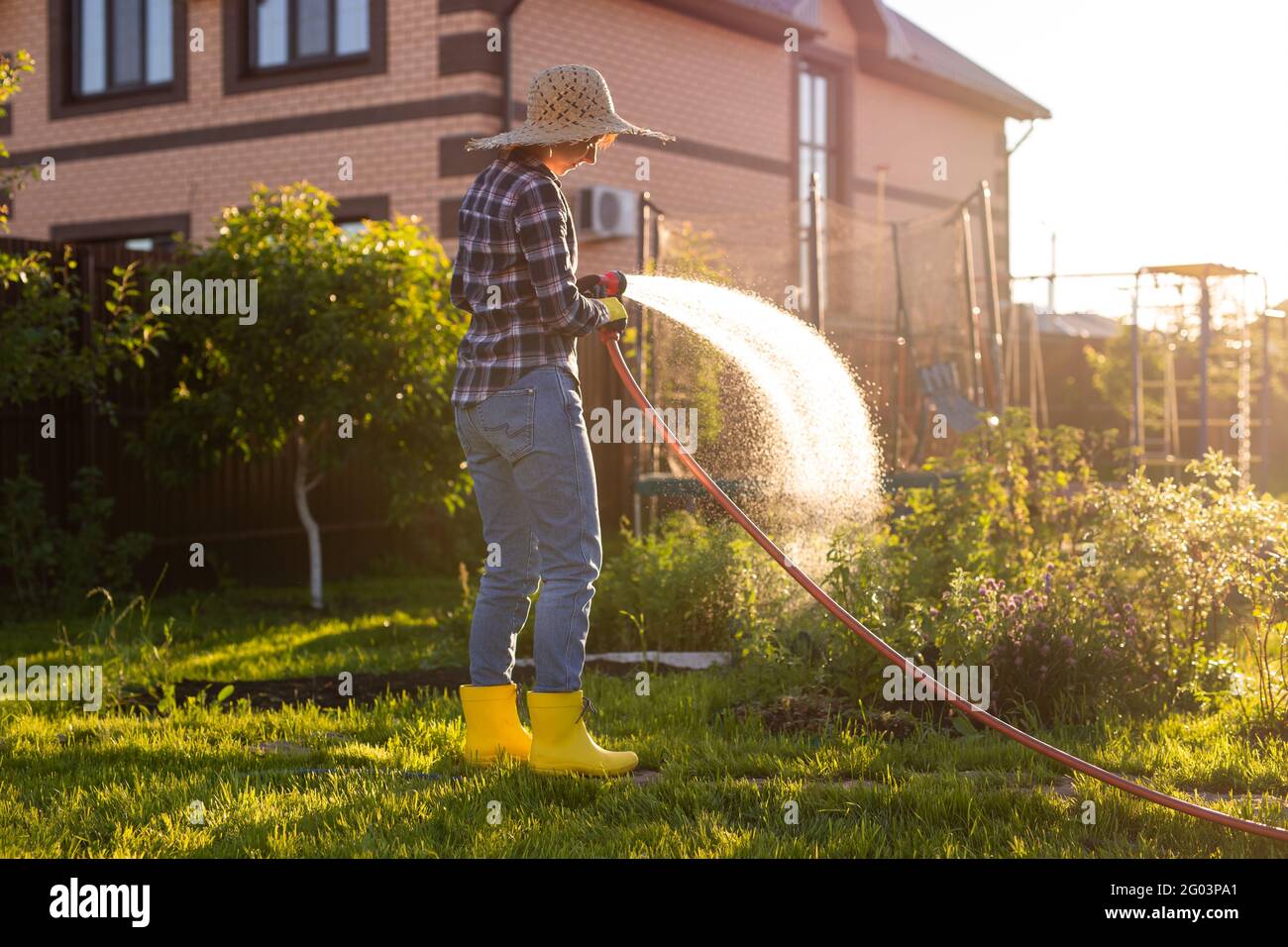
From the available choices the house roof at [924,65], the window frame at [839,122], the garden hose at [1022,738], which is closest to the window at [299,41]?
the window frame at [839,122]

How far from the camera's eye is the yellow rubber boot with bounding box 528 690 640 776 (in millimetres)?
4629

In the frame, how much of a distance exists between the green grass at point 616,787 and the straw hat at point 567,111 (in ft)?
6.64

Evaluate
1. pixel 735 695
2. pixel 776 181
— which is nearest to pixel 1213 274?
pixel 776 181

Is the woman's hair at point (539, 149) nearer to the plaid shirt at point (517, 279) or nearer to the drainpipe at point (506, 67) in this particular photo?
the plaid shirt at point (517, 279)

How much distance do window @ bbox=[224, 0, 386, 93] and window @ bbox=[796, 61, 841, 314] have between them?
5955mm

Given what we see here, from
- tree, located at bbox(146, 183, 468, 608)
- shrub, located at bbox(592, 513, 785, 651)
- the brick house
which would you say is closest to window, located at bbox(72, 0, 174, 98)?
the brick house

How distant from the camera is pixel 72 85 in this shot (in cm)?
1595

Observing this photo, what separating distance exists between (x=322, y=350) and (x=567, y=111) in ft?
15.5

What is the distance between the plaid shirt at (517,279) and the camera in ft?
14.8

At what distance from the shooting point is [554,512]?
15.1 ft

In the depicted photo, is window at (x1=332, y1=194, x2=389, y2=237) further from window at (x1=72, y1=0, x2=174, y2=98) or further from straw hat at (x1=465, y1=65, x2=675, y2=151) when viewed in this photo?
straw hat at (x1=465, y1=65, x2=675, y2=151)

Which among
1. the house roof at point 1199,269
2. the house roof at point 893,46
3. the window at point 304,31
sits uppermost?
the house roof at point 893,46

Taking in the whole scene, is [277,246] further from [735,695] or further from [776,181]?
[776,181]

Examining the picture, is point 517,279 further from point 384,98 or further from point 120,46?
point 120,46
